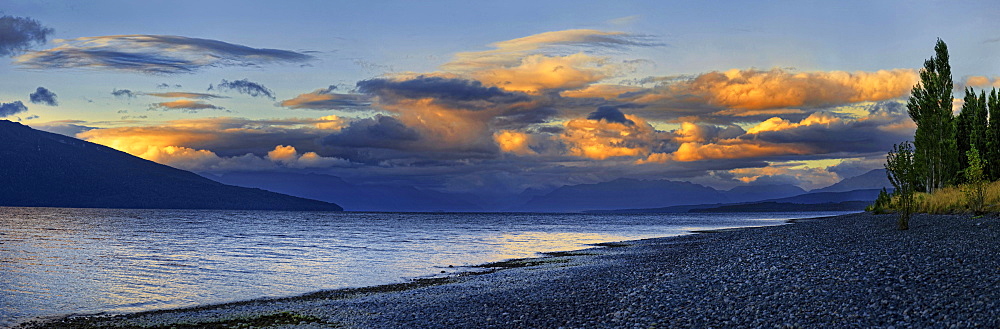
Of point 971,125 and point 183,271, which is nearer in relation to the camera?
point 183,271

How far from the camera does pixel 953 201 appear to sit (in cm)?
6194

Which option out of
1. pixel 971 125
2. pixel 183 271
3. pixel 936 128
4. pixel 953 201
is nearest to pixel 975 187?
pixel 953 201

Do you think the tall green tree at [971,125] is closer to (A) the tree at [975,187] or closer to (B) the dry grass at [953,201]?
(B) the dry grass at [953,201]

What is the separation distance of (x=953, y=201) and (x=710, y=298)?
54.2m

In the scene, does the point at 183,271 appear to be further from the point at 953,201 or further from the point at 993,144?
the point at 993,144

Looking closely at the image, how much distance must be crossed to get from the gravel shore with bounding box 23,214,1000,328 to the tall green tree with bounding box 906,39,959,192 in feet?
175

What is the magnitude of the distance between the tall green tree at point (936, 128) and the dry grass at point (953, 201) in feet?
35.8

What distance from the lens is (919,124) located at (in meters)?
85.4

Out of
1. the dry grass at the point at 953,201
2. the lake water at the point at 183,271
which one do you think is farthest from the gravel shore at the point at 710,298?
the dry grass at the point at 953,201

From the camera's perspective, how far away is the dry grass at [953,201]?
5351 cm

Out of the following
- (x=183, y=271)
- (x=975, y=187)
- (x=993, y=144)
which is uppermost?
(x=993, y=144)

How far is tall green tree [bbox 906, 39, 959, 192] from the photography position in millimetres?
81188

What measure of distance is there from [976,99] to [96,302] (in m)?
104

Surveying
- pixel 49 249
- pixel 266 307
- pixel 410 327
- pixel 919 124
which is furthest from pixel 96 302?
pixel 919 124
